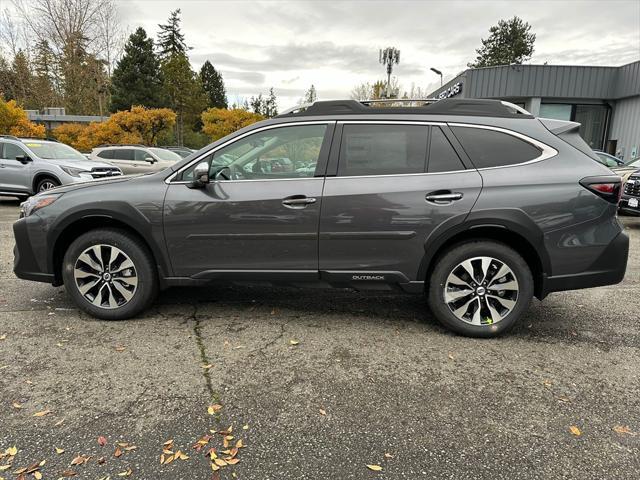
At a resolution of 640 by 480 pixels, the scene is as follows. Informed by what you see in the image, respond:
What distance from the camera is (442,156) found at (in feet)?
12.2

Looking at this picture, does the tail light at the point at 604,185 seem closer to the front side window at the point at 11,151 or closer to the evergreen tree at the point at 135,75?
the front side window at the point at 11,151

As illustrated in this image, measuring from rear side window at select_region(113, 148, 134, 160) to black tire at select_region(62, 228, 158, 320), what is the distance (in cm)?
1354

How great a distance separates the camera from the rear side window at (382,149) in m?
3.72

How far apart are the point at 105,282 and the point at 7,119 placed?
2193 centimetres

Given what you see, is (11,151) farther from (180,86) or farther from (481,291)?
(180,86)

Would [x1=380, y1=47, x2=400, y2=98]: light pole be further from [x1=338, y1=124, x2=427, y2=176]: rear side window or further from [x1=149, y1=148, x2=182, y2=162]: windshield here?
[x1=338, y1=124, x2=427, y2=176]: rear side window

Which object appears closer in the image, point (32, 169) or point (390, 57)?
point (32, 169)

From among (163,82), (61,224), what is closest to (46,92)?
(163,82)

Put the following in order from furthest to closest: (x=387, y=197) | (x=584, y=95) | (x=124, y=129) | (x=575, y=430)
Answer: (x=124, y=129) → (x=584, y=95) → (x=387, y=197) → (x=575, y=430)

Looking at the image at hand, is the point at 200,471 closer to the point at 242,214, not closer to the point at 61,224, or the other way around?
the point at 242,214

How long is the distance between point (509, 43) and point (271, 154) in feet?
196

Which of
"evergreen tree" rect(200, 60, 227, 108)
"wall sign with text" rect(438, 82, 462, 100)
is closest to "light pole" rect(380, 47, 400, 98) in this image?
"wall sign with text" rect(438, 82, 462, 100)

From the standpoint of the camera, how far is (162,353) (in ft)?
11.4

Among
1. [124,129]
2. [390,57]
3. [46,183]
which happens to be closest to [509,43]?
[390,57]
